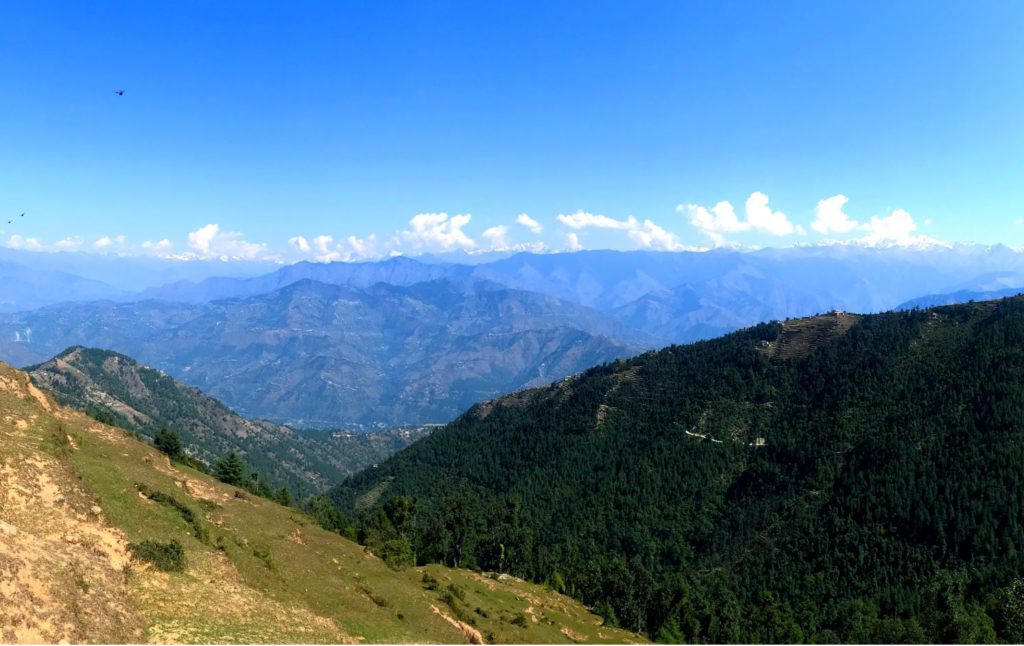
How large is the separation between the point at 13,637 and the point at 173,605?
11330mm

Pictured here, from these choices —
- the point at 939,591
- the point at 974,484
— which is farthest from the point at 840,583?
the point at 974,484

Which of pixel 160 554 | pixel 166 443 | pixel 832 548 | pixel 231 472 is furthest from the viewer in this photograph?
pixel 832 548

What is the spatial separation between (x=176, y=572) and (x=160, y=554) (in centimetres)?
202

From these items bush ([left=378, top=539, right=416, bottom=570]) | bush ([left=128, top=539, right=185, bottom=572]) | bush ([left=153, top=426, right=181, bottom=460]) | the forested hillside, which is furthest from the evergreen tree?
bush ([left=128, top=539, right=185, bottom=572])

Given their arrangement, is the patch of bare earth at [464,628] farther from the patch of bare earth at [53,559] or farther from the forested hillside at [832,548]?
the patch of bare earth at [53,559]

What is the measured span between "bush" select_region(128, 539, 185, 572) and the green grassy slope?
0.54 metres

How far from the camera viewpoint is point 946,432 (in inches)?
7411

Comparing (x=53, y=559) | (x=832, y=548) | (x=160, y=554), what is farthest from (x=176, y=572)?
(x=832, y=548)

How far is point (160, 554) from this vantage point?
4566 cm

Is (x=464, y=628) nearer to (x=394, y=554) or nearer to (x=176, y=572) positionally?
(x=394, y=554)

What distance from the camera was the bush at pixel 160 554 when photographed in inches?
1763

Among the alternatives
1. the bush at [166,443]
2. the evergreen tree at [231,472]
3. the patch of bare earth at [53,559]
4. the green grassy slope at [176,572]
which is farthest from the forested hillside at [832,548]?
the patch of bare earth at [53,559]

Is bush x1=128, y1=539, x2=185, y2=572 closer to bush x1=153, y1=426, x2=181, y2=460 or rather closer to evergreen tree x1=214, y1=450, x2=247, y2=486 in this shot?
bush x1=153, y1=426, x2=181, y2=460

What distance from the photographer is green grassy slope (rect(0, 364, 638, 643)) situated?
35625mm
